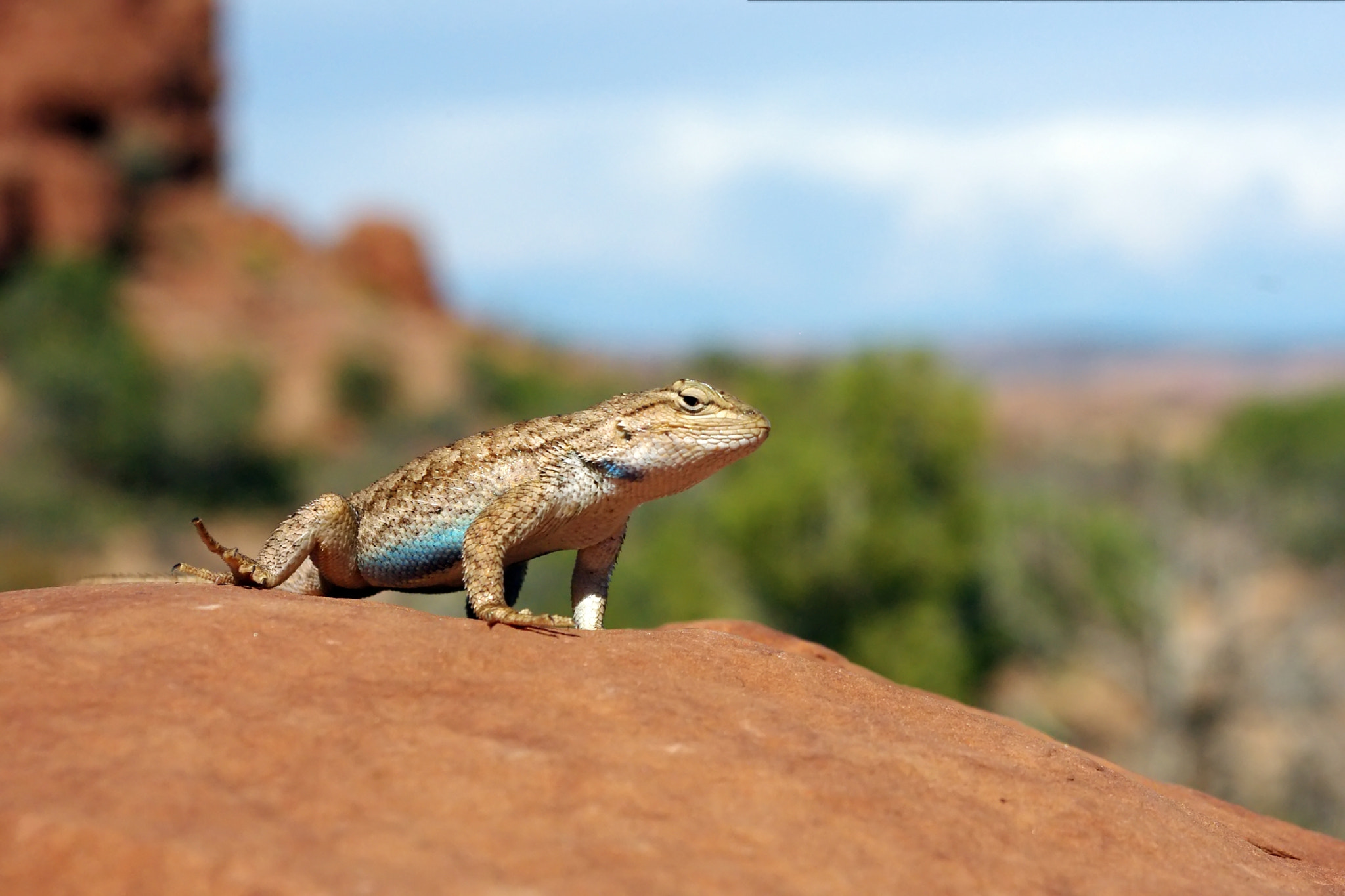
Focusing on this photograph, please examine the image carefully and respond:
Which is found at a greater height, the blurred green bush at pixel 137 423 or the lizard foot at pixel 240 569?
the lizard foot at pixel 240 569

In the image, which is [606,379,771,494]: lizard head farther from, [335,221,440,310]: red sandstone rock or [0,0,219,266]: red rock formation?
[335,221,440,310]: red sandstone rock

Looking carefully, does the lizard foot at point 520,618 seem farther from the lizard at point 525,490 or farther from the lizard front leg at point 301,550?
the lizard front leg at point 301,550

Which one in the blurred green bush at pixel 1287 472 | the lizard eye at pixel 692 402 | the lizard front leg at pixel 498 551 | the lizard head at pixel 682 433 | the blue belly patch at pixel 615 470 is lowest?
the blurred green bush at pixel 1287 472

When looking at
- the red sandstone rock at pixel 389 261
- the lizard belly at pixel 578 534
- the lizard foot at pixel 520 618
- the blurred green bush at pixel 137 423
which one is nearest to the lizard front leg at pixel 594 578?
the lizard belly at pixel 578 534

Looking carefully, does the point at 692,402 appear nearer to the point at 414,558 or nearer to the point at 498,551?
the point at 498,551

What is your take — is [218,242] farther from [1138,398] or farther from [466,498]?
[1138,398]

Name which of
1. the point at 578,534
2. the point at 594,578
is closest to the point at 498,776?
the point at 578,534
